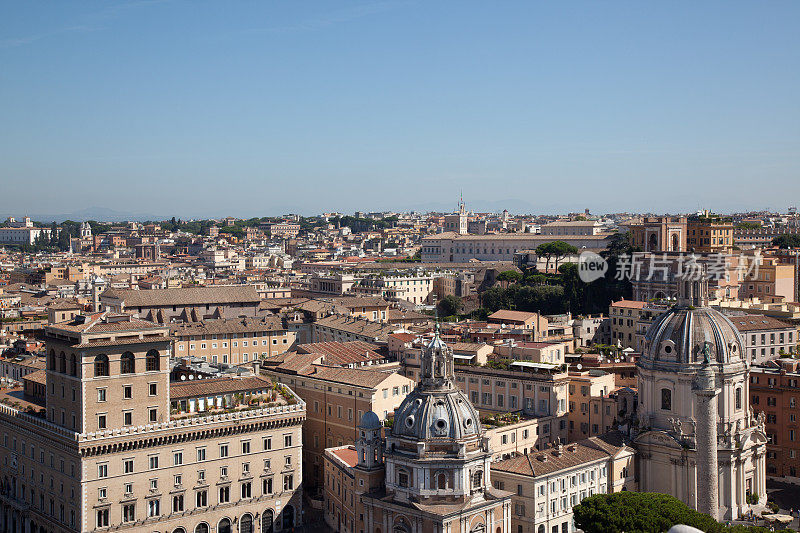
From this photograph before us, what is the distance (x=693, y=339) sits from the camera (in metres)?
48.6

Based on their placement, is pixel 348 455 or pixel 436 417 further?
pixel 348 455

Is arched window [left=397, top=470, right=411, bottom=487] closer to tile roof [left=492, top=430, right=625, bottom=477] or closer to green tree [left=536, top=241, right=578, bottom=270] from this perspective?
tile roof [left=492, top=430, right=625, bottom=477]

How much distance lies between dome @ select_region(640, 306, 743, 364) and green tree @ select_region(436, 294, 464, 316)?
47792 mm

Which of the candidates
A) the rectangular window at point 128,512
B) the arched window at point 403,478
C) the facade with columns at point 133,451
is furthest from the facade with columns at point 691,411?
the rectangular window at point 128,512

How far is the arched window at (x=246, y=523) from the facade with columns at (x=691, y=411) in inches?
741

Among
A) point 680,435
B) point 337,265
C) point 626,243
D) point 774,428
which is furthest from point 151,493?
point 337,265

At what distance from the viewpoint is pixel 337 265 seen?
138375 millimetres

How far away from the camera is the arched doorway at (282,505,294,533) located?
150 ft

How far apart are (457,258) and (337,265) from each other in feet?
77.8

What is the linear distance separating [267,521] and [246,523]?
1004 millimetres

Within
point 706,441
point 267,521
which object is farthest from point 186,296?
point 706,441

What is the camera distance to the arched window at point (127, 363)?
42062 millimetres

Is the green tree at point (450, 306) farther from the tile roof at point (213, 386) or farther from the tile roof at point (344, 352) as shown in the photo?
the tile roof at point (213, 386)

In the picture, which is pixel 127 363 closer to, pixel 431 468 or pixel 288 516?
pixel 288 516
